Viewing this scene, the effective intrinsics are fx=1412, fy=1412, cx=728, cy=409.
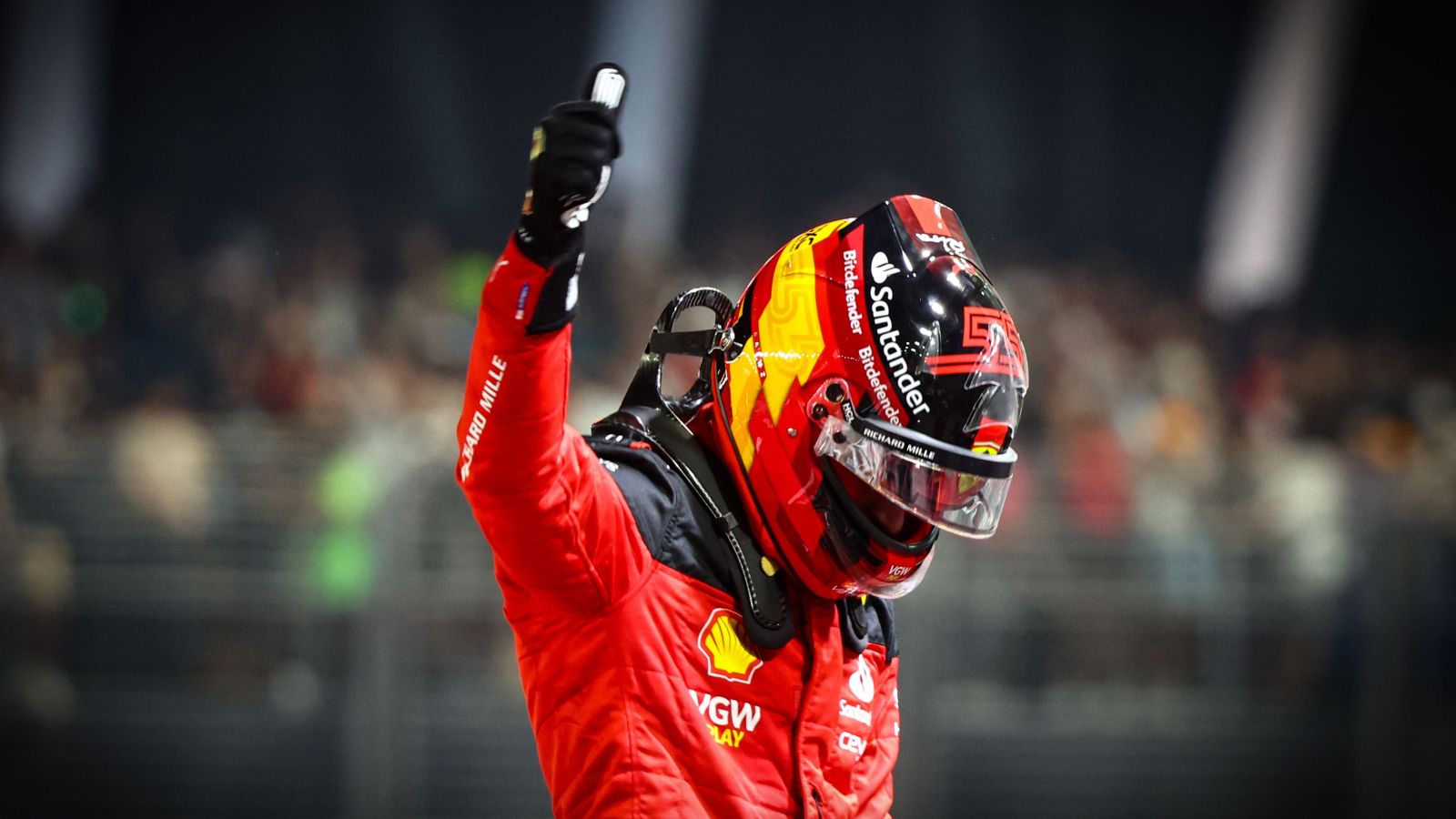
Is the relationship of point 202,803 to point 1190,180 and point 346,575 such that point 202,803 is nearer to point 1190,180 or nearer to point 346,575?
point 346,575

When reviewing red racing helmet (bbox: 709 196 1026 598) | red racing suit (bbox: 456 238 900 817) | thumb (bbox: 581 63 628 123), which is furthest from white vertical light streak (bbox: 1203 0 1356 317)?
thumb (bbox: 581 63 628 123)

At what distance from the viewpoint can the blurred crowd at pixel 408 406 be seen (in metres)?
6.62

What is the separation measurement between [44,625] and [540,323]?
5493 mm

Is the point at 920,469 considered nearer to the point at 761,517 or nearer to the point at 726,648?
the point at 761,517

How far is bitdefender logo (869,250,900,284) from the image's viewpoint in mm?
2328

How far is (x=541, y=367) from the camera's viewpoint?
71.3 inches

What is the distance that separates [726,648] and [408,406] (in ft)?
17.0

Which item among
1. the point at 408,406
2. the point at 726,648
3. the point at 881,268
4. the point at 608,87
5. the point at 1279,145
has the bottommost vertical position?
the point at 726,648

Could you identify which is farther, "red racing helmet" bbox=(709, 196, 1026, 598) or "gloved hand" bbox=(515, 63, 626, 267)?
"red racing helmet" bbox=(709, 196, 1026, 598)

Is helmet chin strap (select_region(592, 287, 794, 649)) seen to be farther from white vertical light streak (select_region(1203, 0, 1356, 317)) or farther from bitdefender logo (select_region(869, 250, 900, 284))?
white vertical light streak (select_region(1203, 0, 1356, 317))

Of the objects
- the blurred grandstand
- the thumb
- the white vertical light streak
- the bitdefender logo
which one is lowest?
the blurred grandstand

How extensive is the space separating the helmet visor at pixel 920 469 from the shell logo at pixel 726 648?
0.31m

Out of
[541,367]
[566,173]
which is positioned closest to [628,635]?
[541,367]

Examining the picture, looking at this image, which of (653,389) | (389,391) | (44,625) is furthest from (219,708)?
(653,389)
